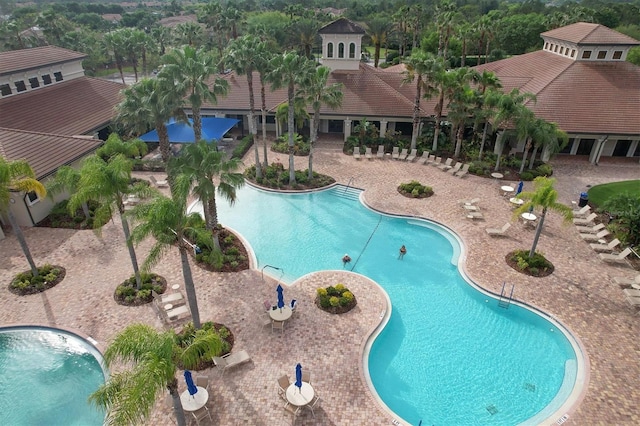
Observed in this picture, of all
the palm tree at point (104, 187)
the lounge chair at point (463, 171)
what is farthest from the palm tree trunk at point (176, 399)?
the lounge chair at point (463, 171)

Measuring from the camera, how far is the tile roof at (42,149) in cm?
2681

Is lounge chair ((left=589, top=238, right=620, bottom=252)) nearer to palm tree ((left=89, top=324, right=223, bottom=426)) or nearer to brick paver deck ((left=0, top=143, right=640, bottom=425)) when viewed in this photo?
brick paver deck ((left=0, top=143, right=640, bottom=425))

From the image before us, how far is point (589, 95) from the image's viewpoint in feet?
125

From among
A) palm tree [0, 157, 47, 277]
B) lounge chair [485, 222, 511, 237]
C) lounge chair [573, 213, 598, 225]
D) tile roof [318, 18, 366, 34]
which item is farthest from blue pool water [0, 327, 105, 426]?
tile roof [318, 18, 366, 34]

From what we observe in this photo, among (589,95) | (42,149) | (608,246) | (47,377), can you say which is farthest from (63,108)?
(589,95)

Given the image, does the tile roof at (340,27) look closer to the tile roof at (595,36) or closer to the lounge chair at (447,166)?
the lounge chair at (447,166)

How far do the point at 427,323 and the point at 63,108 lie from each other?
130 feet

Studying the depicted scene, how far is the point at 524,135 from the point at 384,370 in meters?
23.9

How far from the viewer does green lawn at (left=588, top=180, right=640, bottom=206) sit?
31.1m

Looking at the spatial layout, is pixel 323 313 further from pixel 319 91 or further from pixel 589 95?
pixel 589 95

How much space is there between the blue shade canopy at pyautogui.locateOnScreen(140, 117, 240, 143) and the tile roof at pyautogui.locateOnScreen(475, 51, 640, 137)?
3010 centimetres

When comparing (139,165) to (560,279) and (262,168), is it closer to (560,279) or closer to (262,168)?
(262,168)

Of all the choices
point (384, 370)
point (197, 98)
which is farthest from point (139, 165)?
point (384, 370)

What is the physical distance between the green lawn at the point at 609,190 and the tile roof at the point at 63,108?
44613mm
